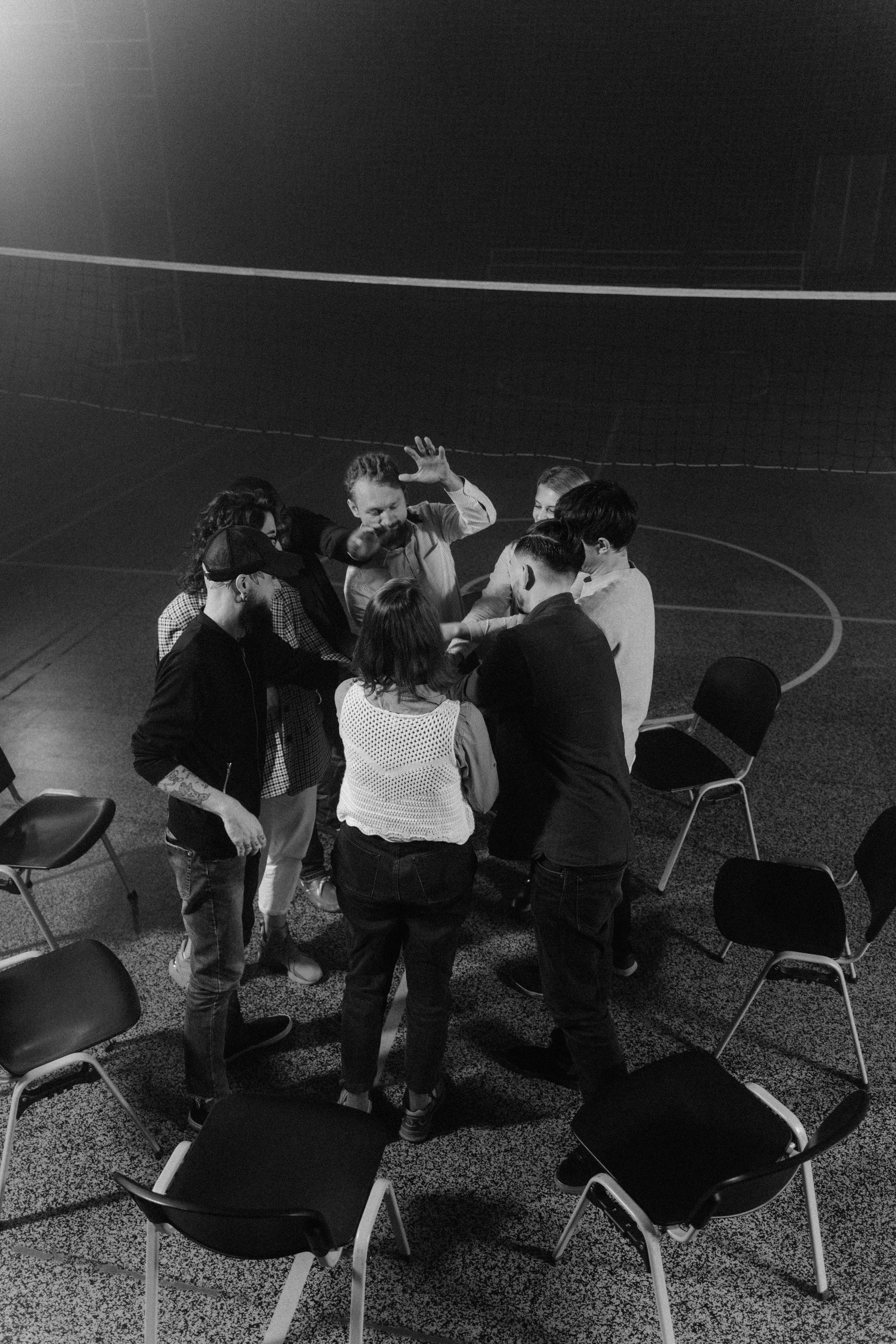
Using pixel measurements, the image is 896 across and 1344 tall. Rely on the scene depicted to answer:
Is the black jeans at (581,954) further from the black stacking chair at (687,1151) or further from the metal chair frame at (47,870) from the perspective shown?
the metal chair frame at (47,870)

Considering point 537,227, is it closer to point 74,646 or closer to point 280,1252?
point 74,646

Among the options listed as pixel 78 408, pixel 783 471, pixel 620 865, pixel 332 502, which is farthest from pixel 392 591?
pixel 78 408

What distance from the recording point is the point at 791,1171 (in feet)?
7.79

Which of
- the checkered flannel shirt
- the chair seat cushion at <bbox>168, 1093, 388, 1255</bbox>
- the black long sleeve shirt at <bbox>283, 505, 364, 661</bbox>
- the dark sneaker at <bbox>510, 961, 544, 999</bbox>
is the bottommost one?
the dark sneaker at <bbox>510, 961, 544, 999</bbox>

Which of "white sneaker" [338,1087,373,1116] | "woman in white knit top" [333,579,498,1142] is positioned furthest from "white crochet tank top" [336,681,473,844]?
"white sneaker" [338,1087,373,1116]

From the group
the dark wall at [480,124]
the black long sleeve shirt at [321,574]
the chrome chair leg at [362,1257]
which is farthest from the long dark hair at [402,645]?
the dark wall at [480,124]

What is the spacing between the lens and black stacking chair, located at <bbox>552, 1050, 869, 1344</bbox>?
2.41 meters

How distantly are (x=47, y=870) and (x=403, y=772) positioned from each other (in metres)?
2.29

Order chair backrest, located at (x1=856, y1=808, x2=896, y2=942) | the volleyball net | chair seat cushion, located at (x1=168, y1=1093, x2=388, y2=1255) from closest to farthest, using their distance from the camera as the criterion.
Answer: chair seat cushion, located at (x1=168, y1=1093, x2=388, y2=1255)
chair backrest, located at (x1=856, y1=808, x2=896, y2=942)
the volleyball net

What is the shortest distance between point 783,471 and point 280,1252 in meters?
10.9

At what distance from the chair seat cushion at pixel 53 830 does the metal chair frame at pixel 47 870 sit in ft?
0.08

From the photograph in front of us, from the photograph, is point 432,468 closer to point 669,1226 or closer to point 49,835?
point 49,835

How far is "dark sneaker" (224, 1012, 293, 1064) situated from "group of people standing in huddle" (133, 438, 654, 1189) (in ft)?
0.04

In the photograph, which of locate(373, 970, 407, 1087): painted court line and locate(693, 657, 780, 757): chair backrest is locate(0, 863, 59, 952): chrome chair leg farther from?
locate(693, 657, 780, 757): chair backrest
